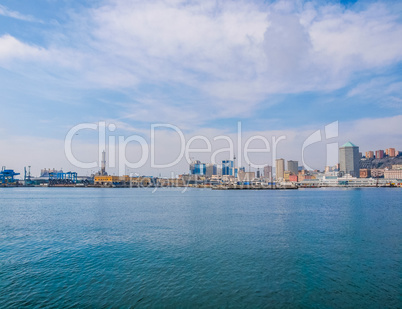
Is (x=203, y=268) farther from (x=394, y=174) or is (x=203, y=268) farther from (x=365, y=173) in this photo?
(x=365, y=173)

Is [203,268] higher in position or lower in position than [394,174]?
higher

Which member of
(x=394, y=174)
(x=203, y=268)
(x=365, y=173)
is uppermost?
(x=203, y=268)

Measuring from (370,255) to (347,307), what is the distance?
18.6ft

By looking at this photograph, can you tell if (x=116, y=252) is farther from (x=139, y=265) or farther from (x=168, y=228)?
(x=168, y=228)

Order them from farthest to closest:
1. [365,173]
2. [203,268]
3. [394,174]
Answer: [365,173]
[394,174]
[203,268]

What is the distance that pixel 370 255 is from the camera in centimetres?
1181

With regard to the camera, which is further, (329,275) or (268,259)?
(268,259)

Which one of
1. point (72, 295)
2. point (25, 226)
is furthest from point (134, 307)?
point (25, 226)

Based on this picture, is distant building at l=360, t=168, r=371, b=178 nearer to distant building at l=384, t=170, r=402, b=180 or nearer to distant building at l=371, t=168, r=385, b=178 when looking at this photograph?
distant building at l=371, t=168, r=385, b=178

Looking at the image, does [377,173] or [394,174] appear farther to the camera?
[377,173]

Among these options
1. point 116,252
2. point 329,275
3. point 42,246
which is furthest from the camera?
point 42,246

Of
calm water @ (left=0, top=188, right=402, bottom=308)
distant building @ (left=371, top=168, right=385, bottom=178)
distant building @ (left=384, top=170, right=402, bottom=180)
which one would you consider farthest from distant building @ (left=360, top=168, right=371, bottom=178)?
calm water @ (left=0, top=188, right=402, bottom=308)

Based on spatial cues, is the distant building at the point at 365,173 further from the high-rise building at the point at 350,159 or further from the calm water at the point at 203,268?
the calm water at the point at 203,268

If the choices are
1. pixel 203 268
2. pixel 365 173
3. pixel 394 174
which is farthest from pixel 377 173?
pixel 203 268
